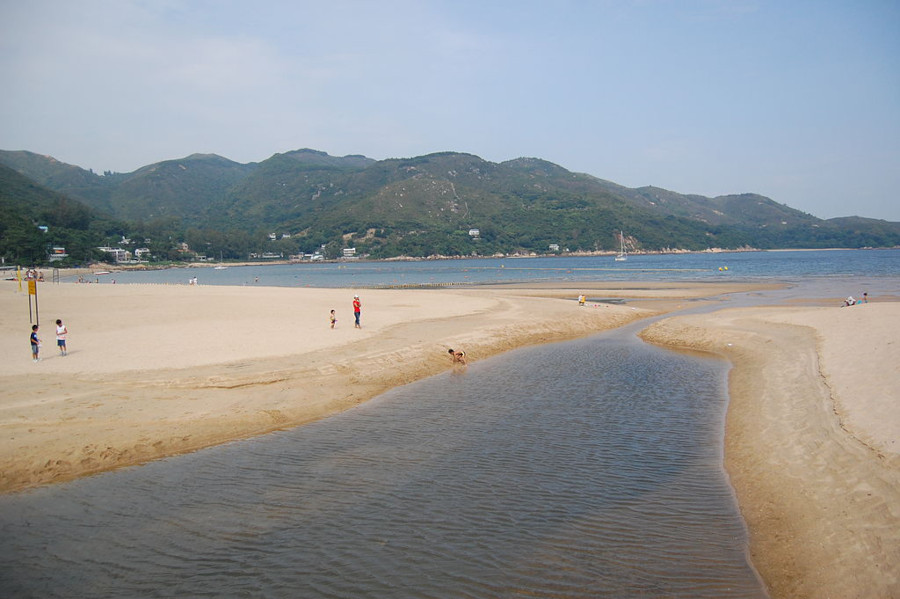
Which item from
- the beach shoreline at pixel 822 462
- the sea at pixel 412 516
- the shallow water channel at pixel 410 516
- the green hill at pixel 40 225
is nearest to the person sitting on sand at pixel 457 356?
the sea at pixel 412 516

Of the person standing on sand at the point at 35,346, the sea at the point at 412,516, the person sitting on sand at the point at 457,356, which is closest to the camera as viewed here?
the sea at the point at 412,516

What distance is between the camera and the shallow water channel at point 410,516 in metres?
6.90

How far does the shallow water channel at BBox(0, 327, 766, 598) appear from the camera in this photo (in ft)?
22.6

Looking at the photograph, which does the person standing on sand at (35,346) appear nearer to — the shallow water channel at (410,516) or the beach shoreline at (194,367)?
the beach shoreline at (194,367)

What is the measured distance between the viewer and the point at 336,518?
340 inches

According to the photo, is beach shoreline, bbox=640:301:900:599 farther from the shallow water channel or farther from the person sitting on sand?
the person sitting on sand

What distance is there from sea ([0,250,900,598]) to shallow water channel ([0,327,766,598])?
1.2 inches

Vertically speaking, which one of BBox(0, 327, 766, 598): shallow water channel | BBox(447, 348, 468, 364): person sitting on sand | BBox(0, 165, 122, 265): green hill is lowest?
BBox(0, 327, 766, 598): shallow water channel

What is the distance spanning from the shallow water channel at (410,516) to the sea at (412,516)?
A: 0.03m

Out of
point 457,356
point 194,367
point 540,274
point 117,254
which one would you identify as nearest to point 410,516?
point 194,367

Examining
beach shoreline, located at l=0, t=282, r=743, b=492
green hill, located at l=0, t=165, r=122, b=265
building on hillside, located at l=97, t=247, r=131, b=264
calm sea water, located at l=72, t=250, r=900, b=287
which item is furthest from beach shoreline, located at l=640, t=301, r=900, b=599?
building on hillside, located at l=97, t=247, r=131, b=264

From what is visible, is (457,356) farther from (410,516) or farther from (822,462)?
(822,462)

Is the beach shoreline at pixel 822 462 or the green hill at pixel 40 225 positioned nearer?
the beach shoreline at pixel 822 462

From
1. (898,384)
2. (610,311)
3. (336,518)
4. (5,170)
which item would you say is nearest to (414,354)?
(336,518)
